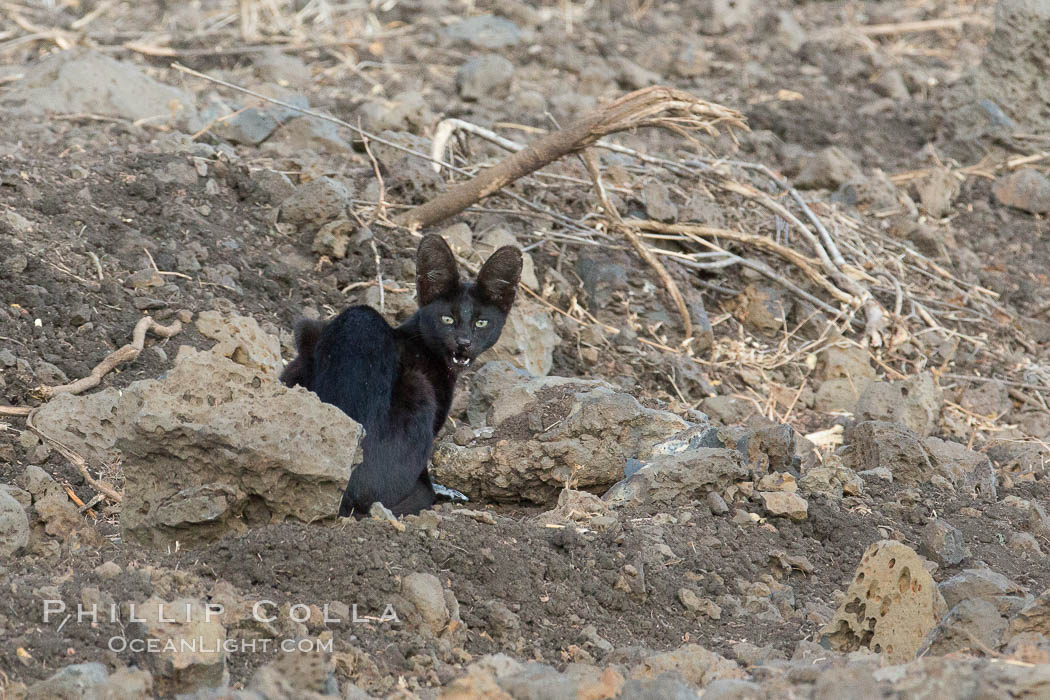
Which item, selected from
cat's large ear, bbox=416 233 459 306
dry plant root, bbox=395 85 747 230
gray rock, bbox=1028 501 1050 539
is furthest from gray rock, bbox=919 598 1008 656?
dry plant root, bbox=395 85 747 230

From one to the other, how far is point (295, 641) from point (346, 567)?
46 cm

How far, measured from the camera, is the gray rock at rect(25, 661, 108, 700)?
314 cm

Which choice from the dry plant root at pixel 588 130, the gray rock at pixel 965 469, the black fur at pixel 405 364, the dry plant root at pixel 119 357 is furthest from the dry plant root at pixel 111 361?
the gray rock at pixel 965 469

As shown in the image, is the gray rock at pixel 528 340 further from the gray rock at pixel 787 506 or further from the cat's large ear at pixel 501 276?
the gray rock at pixel 787 506

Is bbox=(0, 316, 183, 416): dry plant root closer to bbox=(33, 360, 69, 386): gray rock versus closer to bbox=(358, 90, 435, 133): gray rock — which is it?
bbox=(33, 360, 69, 386): gray rock

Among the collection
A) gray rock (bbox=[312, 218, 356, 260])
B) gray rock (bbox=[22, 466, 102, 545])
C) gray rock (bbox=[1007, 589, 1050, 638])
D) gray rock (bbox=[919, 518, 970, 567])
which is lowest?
gray rock (bbox=[919, 518, 970, 567])

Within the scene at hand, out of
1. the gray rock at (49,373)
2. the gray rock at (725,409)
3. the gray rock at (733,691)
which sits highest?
the gray rock at (733,691)

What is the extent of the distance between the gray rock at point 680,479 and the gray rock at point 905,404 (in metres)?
1.81

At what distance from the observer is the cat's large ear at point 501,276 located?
231 inches

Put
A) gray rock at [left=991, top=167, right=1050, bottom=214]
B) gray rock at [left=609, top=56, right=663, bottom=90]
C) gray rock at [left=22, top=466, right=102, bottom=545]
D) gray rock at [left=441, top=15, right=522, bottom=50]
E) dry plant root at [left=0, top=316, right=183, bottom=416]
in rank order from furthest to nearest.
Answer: gray rock at [left=441, top=15, right=522, bottom=50] < gray rock at [left=609, top=56, right=663, bottom=90] < gray rock at [left=991, top=167, right=1050, bottom=214] < dry plant root at [left=0, top=316, right=183, bottom=416] < gray rock at [left=22, top=466, right=102, bottom=545]

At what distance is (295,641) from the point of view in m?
3.75

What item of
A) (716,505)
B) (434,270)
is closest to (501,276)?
(434,270)

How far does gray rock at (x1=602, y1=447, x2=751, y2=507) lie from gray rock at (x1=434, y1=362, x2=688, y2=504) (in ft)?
0.88

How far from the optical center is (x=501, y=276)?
5980mm
